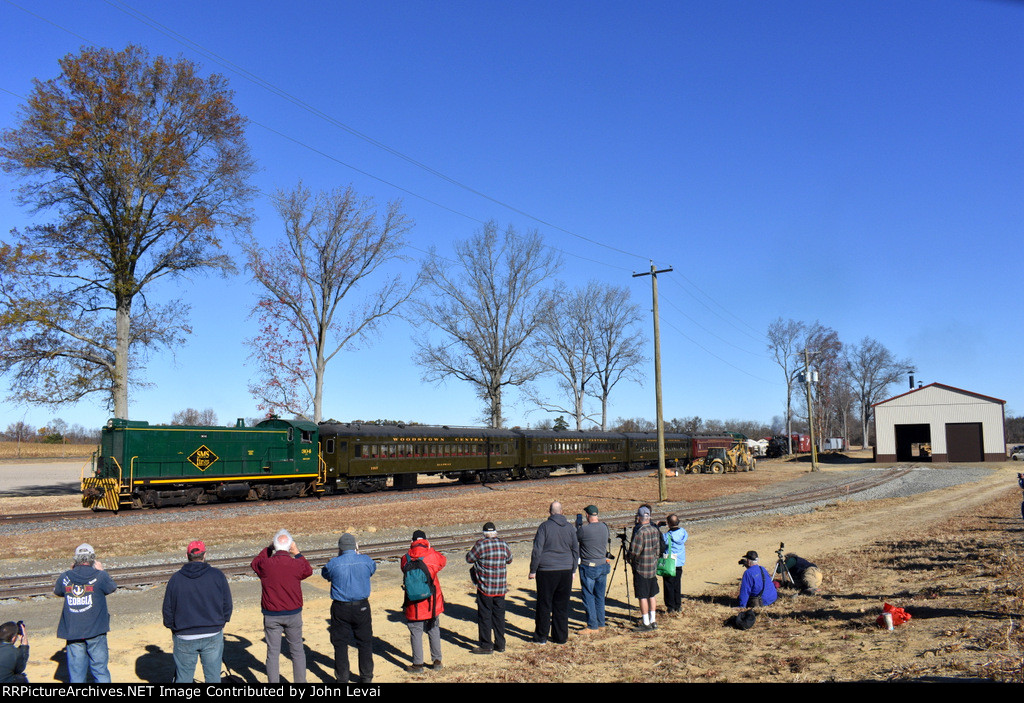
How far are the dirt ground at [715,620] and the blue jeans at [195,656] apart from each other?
1.68 meters

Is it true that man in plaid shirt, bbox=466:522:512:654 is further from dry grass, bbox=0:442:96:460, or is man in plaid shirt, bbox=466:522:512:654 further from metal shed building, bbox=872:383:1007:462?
dry grass, bbox=0:442:96:460

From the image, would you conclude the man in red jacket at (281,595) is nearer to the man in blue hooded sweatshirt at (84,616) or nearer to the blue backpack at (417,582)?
the blue backpack at (417,582)

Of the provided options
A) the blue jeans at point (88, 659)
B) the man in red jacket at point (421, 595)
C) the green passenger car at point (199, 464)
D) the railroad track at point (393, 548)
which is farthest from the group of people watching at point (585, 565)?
the green passenger car at point (199, 464)

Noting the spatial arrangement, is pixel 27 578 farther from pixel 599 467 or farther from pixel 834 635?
pixel 599 467

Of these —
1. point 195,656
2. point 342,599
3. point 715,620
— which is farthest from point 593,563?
point 195,656

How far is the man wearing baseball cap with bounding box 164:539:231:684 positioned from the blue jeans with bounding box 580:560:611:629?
548 centimetres

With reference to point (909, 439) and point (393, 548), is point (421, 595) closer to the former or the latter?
point (393, 548)

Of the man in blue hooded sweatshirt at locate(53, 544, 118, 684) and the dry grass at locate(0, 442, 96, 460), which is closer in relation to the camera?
the man in blue hooded sweatshirt at locate(53, 544, 118, 684)

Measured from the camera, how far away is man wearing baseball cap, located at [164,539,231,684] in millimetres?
7113

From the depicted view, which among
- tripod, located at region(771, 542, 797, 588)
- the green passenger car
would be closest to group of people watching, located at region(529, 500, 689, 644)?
tripod, located at region(771, 542, 797, 588)

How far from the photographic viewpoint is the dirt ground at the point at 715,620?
849 centimetres

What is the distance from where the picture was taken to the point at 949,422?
56.4 m

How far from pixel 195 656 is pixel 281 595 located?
101cm

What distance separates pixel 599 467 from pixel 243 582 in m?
39.7
